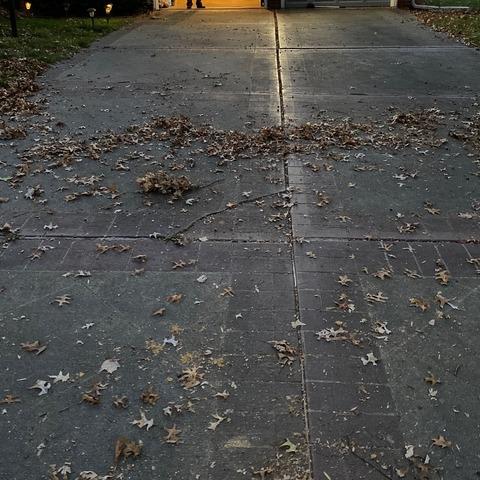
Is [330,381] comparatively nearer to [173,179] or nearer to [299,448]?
[299,448]

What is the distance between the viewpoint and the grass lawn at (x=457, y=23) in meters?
14.0

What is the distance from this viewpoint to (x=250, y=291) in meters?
4.41

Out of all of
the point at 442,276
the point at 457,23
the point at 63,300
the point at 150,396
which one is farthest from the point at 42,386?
the point at 457,23

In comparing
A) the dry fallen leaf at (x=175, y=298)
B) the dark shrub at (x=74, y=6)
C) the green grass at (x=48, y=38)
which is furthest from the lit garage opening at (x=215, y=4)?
the dry fallen leaf at (x=175, y=298)

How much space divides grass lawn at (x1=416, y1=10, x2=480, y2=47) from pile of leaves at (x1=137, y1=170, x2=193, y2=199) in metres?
10.7

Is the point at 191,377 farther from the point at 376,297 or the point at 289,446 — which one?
the point at 376,297

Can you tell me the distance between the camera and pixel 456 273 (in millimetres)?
4598

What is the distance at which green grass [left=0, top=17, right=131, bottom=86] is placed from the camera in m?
11.7

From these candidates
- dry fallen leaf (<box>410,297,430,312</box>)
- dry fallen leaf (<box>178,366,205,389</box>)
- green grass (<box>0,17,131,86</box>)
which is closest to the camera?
dry fallen leaf (<box>178,366,205,389</box>)

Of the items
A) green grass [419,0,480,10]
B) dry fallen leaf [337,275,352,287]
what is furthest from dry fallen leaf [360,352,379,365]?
green grass [419,0,480,10]

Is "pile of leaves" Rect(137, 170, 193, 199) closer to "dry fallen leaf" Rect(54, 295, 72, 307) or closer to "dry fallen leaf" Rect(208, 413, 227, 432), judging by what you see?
"dry fallen leaf" Rect(54, 295, 72, 307)

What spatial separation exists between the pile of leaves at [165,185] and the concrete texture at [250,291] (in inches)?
5.1

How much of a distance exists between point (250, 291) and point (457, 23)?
49.5ft

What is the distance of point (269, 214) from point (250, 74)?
6.26 meters
